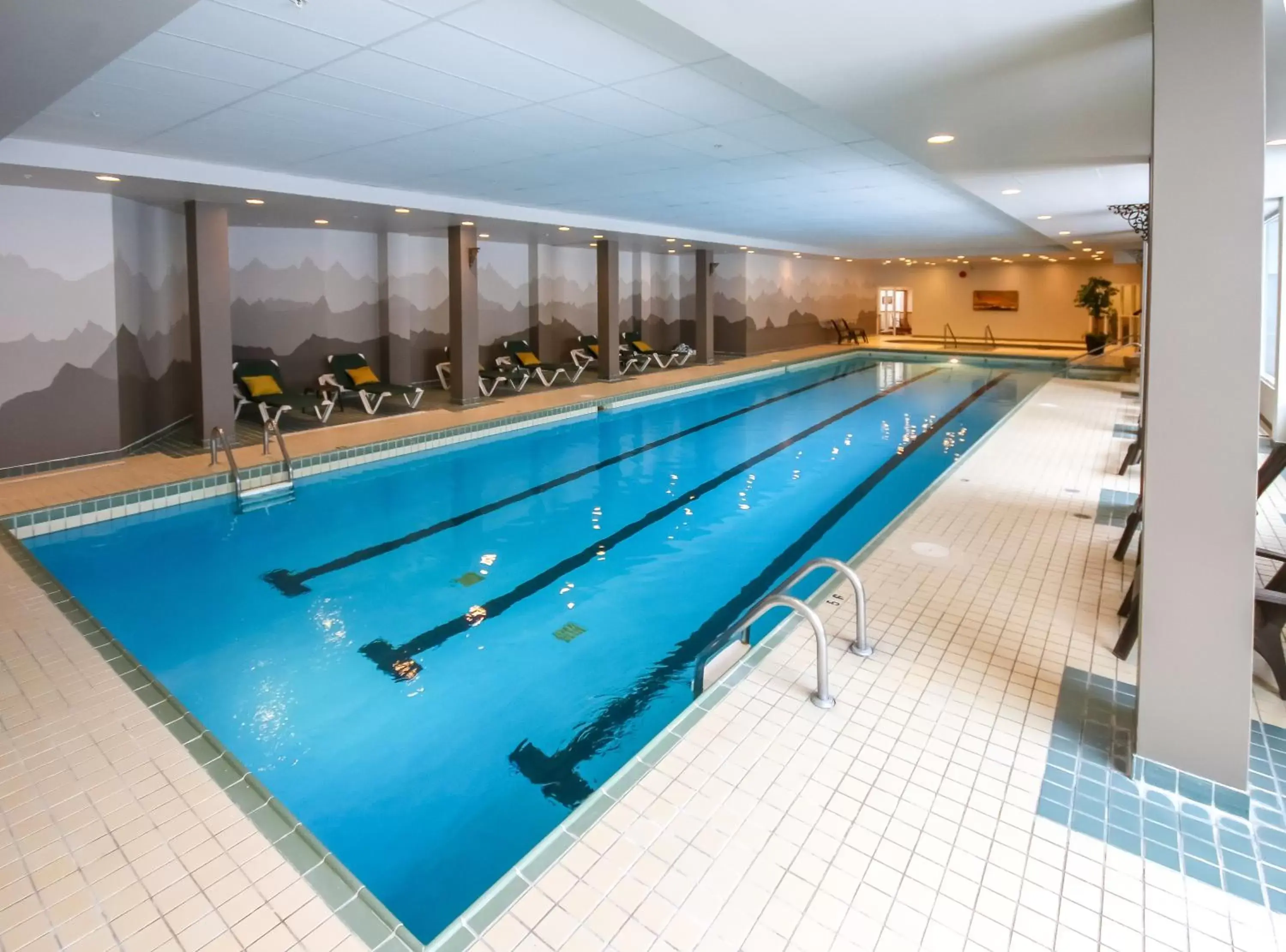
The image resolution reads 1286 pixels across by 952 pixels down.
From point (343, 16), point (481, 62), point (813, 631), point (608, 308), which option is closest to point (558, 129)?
point (481, 62)

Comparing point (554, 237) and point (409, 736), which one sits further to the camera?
point (554, 237)

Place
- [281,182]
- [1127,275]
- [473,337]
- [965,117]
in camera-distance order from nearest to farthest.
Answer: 1. [965,117]
2. [281,182]
3. [473,337]
4. [1127,275]

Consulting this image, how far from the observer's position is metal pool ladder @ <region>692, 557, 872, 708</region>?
2.57 meters

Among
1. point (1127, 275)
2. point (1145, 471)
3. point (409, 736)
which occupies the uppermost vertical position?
point (1127, 275)

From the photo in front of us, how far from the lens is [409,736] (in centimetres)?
306

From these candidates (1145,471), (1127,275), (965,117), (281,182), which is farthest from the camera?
(1127,275)

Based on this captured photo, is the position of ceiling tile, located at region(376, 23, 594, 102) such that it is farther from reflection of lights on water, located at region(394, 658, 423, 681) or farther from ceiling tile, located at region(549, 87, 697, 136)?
reflection of lights on water, located at region(394, 658, 423, 681)

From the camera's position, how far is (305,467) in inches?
268

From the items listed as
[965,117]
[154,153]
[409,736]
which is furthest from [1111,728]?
[154,153]

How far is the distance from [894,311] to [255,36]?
76.6 feet

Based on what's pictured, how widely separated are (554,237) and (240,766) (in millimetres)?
10822

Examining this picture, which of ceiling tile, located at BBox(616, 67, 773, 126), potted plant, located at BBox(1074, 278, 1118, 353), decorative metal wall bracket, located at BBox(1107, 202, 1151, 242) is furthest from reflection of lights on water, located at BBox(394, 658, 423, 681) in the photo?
potted plant, located at BBox(1074, 278, 1118, 353)

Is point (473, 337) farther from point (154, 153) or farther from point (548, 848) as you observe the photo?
point (548, 848)

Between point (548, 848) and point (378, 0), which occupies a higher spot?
point (378, 0)
